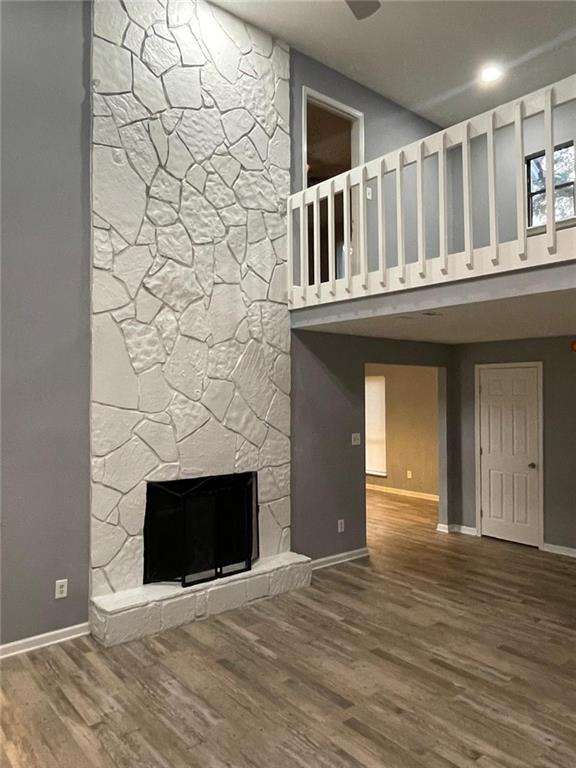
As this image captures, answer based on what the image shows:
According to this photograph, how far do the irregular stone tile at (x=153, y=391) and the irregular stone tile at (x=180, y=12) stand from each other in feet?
9.15

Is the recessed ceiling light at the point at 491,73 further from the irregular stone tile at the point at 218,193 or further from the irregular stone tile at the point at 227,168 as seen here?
the irregular stone tile at the point at 218,193

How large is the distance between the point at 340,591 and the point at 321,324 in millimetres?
2334

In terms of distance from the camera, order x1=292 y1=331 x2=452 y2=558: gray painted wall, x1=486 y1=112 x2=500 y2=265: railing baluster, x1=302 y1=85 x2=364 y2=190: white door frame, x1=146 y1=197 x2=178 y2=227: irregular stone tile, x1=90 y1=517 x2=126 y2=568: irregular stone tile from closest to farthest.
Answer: x1=486 y1=112 x2=500 y2=265: railing baluster, x1=90 y1=517 x2=126 y2=568: irregular stone tile, x1=146 y1=197 x2=178 y2=227: irregular stone tile, x1=292 y1=331 x2=452 y2=558: gray painted wall, x1=302 y1=85 x2=364 y2=190: white door frame

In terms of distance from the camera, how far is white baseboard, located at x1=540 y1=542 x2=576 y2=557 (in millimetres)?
5660

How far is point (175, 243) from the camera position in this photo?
4352 millimetres

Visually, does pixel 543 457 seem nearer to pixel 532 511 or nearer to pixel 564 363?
pixel 532 511

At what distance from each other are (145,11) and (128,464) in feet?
11.4

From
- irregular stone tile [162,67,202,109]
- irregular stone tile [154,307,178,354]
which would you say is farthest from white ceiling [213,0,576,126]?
irregular stone tile [154,307,178,354]

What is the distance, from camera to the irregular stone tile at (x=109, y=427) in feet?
12.8

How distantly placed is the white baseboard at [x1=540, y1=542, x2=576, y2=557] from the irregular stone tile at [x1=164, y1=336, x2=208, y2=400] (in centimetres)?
411

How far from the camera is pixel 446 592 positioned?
4.64m

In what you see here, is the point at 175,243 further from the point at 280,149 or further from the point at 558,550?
the point at 558,550

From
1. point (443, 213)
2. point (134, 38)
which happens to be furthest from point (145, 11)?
point (443, 213)

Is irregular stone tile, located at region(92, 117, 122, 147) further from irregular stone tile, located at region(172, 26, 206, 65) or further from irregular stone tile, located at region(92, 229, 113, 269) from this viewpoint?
irregular stone tile, located at region(172, 26, 206, 65)
